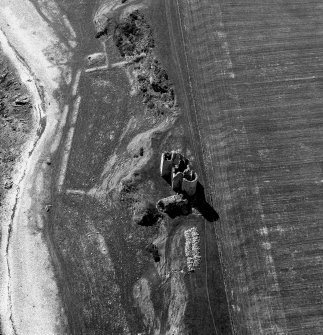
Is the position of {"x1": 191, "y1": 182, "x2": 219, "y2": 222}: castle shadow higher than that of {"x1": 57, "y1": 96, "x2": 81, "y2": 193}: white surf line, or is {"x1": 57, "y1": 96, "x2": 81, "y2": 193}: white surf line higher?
{"x1": 57, "y1": 96, "x2": 81, "y2": 193}: white surf line

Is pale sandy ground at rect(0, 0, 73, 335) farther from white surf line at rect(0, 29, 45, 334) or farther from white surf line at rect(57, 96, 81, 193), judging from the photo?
white surf line at rect(57, 96, 81, 193)

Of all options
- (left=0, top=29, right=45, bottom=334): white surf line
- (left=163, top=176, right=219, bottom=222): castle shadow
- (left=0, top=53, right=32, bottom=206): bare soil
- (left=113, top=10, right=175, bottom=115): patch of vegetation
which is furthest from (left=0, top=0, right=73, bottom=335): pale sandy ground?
(left=163, top=176, right=219, bottom=222): castle shadow

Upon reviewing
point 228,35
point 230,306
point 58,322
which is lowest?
point 230,306

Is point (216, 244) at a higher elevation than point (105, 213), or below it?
below

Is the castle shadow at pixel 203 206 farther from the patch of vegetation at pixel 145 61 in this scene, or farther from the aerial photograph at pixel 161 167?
the patch of vegetation at pixel 145 61

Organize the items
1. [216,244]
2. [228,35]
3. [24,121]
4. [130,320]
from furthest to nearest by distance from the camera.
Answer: [228,35], [24,121], [216,244], [130,320]

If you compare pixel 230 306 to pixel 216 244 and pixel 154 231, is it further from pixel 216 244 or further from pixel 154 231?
pixel 154 231

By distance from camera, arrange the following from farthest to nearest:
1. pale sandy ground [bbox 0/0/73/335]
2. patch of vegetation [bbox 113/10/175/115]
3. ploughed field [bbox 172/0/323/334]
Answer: patch of vegetation [bbox 113/10/175/115], ploughed field [bbox 172/0/323/334], pale sandy ground [bbox 0/0/73/335]

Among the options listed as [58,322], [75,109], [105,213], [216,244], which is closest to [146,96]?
[75,109]
